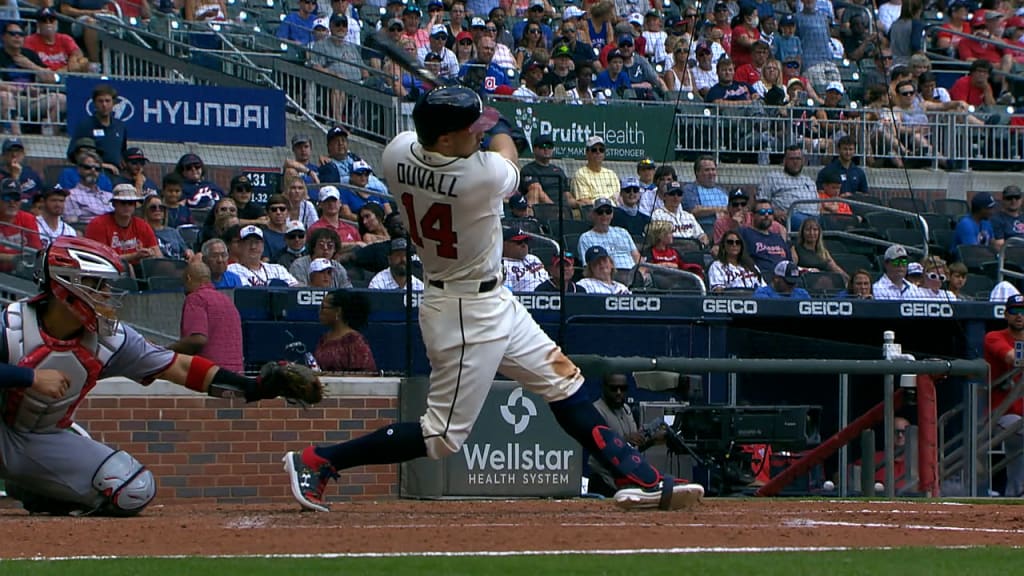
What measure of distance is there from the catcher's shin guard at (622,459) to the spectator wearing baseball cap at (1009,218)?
9951 millimetres

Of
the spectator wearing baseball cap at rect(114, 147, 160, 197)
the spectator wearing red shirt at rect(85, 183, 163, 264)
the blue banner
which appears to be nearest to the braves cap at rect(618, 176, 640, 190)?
the blue banner

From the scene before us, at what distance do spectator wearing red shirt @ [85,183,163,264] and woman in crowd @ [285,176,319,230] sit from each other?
1671 mm

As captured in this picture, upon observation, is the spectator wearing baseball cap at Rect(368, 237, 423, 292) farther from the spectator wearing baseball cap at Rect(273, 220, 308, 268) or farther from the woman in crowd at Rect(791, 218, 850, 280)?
the woman in crowd at Rect(791, 218, 850, 280)

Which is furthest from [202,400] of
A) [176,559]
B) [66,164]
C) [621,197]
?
[621,197]

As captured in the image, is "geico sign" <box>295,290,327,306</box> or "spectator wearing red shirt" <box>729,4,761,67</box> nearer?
"geico sign" <box>295,290,327,306</box>

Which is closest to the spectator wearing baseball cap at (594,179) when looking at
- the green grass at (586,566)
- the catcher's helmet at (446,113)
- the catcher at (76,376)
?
the catcher at (76,376)

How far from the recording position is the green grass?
514 centimetres

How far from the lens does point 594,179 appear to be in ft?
50.5

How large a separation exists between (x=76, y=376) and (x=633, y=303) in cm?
514

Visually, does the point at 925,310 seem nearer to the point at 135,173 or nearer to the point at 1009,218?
the point at 1009,218

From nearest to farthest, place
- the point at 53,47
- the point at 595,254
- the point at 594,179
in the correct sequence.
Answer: the point at 595,254 < the point at 594,179 < the point at 53,47

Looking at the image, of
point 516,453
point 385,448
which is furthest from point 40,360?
point 516,453

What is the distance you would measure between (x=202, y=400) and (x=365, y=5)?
381 inches

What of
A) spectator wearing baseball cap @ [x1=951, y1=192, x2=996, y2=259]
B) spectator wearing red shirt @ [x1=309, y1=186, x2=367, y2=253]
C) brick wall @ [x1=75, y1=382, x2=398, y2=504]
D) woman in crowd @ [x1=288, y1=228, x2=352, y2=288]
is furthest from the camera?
spectator wearing baseball cap @ [x1=951, y1=192, x2=996, y2=259]
